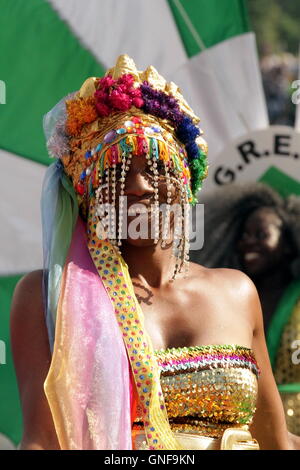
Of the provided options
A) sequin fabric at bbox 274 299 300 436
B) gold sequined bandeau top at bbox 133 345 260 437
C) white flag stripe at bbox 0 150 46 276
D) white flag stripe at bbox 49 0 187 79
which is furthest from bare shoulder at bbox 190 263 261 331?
white flag stripe at bbox 49 0 187 79

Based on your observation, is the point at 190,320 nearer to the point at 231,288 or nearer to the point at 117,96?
the point at 231,288

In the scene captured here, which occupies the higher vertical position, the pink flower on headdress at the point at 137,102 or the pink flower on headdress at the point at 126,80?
the pink flower on headdress at the point at 126,80

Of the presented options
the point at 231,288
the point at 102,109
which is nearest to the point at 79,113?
the point at 102,109

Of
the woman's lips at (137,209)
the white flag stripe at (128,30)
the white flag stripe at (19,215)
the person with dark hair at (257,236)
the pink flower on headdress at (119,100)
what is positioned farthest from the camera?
the person with dark hair at (257,236)

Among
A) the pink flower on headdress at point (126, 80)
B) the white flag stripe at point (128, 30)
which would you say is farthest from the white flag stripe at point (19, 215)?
the pink flower on headdress at point (126, 80)

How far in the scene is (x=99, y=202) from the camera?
3285mm

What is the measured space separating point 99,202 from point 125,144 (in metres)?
0.19

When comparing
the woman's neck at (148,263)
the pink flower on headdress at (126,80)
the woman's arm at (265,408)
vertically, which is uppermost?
the pink flower on headdress at (126,80)

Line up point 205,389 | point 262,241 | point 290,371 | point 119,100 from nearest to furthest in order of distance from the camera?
point 205,389, point 119,100, point 290,371, point 262,241

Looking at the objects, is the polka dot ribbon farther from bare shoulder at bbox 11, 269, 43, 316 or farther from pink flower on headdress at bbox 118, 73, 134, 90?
pink flower on headdress at bbox 118, 73, 134, 90

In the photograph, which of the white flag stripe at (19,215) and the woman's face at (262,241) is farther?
the woman's face at (262,241)

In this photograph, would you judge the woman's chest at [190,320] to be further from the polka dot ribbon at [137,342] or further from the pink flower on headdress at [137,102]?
the pink flower on headdress at [137,102]

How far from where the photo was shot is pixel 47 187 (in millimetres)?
3385

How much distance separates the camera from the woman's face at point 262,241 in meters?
6.32
